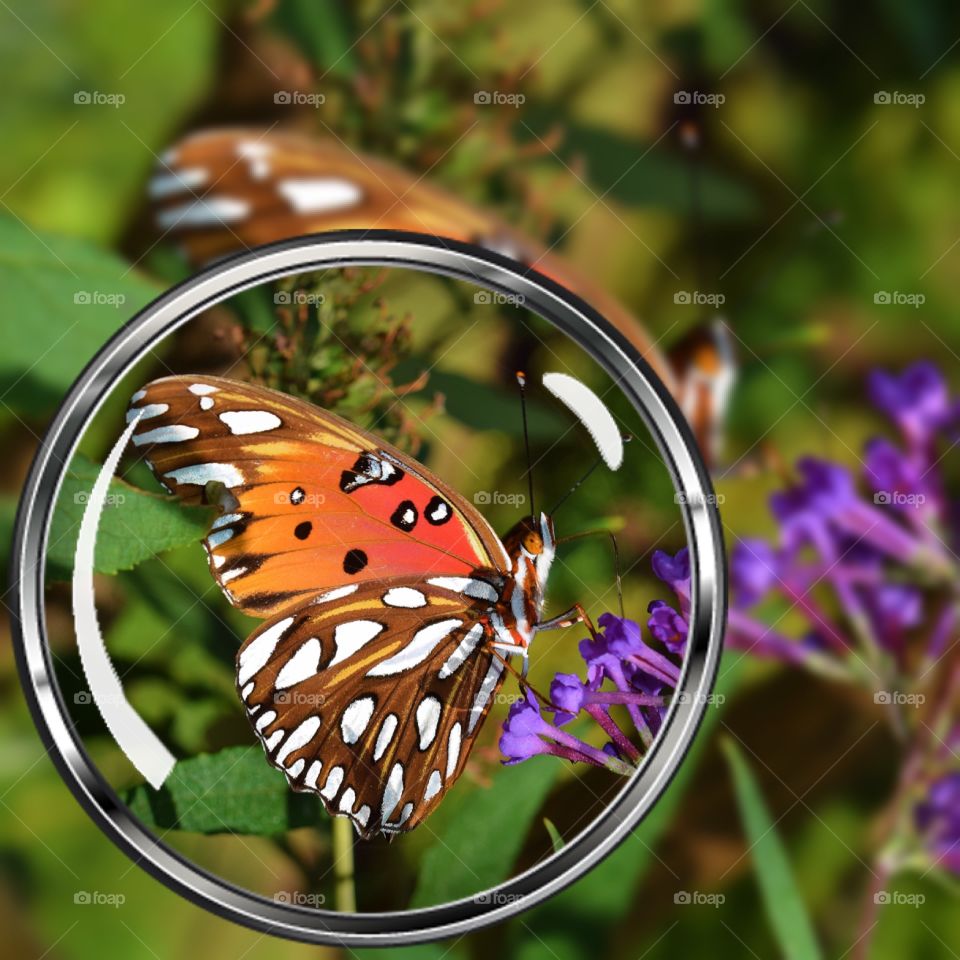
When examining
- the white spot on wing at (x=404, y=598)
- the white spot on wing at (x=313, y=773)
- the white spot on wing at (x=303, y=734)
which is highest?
the white spot on wing at (x=404, y=598)

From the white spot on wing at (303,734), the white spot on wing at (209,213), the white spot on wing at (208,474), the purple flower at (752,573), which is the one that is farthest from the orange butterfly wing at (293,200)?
the white spot on wing at (303,734)

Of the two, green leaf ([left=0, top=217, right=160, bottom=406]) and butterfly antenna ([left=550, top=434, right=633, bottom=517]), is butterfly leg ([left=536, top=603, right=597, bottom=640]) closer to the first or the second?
butterfly antenna ([left=550, top=434, right=633, bottom=517])

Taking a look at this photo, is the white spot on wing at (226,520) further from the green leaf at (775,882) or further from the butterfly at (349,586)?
the green leaf at (775,882)

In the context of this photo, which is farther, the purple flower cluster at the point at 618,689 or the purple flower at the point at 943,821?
the purple flower at the point at 943,821

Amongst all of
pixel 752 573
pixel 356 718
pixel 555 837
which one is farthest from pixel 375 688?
pixel 752 573

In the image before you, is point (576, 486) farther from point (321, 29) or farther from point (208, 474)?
point (321, 29)

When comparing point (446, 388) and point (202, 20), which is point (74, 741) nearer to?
point (446, 388)

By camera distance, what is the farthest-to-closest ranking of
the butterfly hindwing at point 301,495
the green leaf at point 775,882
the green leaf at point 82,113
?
1. the green leaf at point 82,113
2. the green leaf at point 775,882
3. the butterfly hindwing at point 301,495

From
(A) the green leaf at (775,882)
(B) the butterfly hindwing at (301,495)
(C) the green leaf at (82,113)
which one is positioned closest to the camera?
(B) the butterfly hindwing at (301,495)
